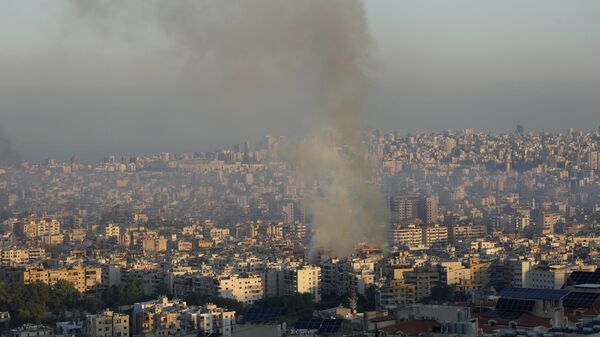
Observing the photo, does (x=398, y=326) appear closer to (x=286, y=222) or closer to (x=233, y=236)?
(x=233, y=236)

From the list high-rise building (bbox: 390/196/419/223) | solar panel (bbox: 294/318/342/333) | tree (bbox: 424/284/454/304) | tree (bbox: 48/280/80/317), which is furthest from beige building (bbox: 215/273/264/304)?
high-rise building (bbox: 390/196/419/223)

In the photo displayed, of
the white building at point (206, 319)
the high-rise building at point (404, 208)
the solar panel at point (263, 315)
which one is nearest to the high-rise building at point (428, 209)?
the high-rise building at point (404, 208)

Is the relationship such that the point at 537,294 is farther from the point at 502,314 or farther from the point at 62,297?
the point at 62,297

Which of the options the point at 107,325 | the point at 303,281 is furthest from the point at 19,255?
the point at 107,325

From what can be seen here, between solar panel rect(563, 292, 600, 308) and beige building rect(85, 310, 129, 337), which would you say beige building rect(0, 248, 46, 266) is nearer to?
beige building rect(85, 310, 129, 337)

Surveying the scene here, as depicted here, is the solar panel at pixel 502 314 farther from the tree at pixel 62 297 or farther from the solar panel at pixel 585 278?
the tree at pixel 62 297
